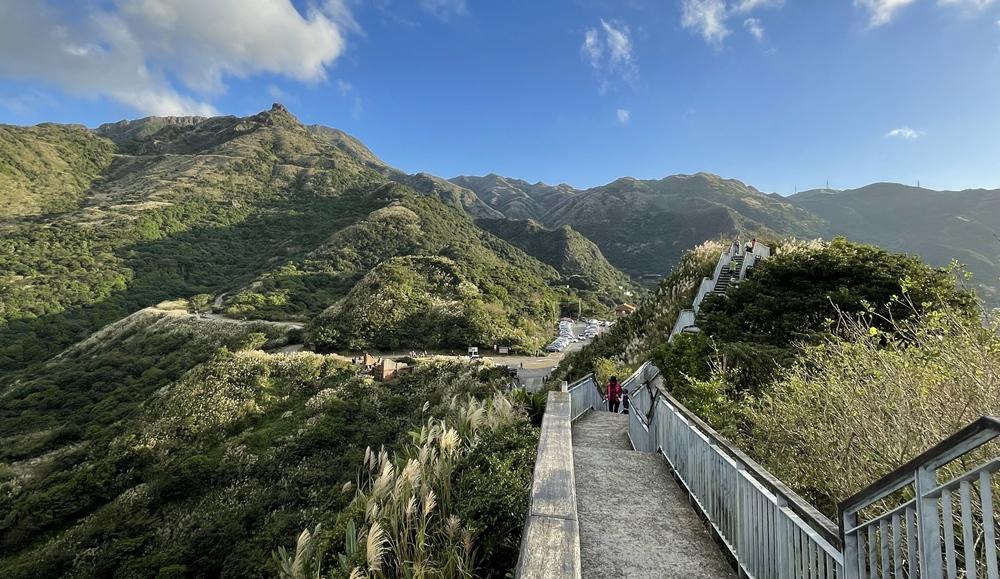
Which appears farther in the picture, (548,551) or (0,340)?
(0,340)

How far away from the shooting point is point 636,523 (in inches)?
148

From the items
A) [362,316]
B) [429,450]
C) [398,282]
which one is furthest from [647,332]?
[398,282]

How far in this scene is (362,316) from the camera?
5775 cm

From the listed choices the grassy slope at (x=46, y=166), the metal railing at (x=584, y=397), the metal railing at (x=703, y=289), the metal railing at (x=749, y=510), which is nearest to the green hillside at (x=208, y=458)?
the metal railing at (x=584, y=397)

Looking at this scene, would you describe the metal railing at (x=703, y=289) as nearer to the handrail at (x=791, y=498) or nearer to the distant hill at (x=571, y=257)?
the handrail at (x=791, y=498)

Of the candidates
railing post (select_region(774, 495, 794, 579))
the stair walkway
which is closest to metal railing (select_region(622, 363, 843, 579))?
railing post (select_region(774, 495, 794, 579))

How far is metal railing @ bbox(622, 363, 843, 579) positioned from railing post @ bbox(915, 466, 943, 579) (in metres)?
0.55

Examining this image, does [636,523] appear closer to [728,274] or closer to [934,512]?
[934,512]

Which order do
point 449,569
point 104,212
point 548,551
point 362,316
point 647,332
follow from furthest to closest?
point 104,212 < point 362,316 < point 647,332 < point 449,569 < point 548,551

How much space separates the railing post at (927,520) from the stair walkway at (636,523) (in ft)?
5.85

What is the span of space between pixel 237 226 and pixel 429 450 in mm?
136691

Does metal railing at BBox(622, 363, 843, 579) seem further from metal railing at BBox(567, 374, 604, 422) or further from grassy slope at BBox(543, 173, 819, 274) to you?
grassy slope at BBox(543, 173, 819, 274)

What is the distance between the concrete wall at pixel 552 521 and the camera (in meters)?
2.43

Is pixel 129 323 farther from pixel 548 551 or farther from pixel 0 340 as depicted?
pixel 548 551
